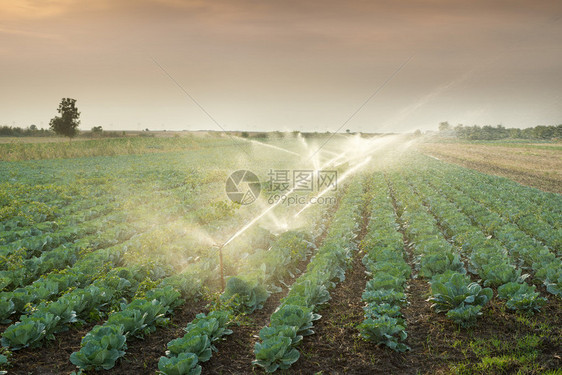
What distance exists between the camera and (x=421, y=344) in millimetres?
→ 5133

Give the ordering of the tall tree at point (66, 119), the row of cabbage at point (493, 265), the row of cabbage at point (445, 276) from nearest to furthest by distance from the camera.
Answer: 1. the row of cabbage at point (445, 276)
2. the row of cabbage at point (493, 265)
3. the tall tree at point (66, 119)

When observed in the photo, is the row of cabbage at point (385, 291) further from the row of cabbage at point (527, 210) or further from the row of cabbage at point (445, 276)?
the row of cabbage at point (527, 210)

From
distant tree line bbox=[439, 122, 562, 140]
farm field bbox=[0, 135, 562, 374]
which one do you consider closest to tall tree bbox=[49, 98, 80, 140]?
farm field bbox=[0, 135, 562, 374]

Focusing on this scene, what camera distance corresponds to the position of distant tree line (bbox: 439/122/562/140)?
10119 centimetres

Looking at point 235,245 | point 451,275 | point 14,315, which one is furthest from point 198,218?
point 451,275

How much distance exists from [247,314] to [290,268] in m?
2.16

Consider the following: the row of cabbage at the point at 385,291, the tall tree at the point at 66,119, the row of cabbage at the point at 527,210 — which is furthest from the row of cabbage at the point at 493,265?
the tall tree at the point at 66,119

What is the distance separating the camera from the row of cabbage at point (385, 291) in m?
4.90

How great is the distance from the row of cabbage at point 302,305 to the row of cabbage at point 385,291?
63 centimetres

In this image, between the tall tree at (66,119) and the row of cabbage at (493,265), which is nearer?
the row of cabbage at (493,265)

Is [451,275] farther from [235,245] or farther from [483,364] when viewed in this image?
[235,245]

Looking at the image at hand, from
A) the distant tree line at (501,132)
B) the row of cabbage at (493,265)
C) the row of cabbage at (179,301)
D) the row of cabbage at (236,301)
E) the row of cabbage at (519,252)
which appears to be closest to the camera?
the row of cabbage at (236,301)

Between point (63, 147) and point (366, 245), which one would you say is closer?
point (366, 245)

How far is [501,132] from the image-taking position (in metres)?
123
